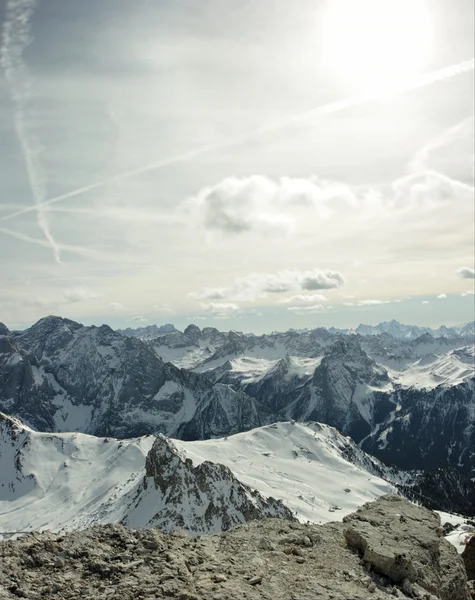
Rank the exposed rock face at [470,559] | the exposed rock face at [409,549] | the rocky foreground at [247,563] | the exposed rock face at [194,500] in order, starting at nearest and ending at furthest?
the rocky foreground at [247,563] → the exposed rock face at [409,549] → the exposed rock face at [470,559] → the exposed rock face at [194,500]

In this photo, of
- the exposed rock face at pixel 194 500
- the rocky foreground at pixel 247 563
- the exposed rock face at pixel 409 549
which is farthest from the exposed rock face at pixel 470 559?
the exposed rock face at pixel 194 500

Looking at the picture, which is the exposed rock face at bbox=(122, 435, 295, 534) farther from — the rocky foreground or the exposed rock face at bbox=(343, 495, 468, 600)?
the rocky foreground

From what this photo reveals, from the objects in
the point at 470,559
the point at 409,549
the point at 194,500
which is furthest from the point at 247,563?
the point at 194,500

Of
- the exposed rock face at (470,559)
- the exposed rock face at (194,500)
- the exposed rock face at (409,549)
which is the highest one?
the exposed rock face at (409,549)

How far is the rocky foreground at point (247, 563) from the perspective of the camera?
501 inches

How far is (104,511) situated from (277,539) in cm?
20533

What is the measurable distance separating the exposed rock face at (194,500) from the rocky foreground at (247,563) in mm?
161394

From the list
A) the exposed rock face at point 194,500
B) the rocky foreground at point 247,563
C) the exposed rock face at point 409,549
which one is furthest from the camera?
the exposed rock face at point 194,500

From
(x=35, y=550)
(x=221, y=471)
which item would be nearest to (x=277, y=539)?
(x=35, y=550)

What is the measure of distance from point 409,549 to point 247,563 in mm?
6862

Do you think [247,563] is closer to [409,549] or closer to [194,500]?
[409,549]

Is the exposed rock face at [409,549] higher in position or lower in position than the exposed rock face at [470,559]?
higher

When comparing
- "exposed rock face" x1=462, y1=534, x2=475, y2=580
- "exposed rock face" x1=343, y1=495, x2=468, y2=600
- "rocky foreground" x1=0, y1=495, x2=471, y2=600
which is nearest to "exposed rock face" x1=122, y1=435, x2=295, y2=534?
"exposed rock face" x1=462, y1=534, x2=475, y2=580

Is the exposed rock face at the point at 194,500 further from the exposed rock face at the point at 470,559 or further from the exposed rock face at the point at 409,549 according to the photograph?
the exposed rock face at the point at 409,549
